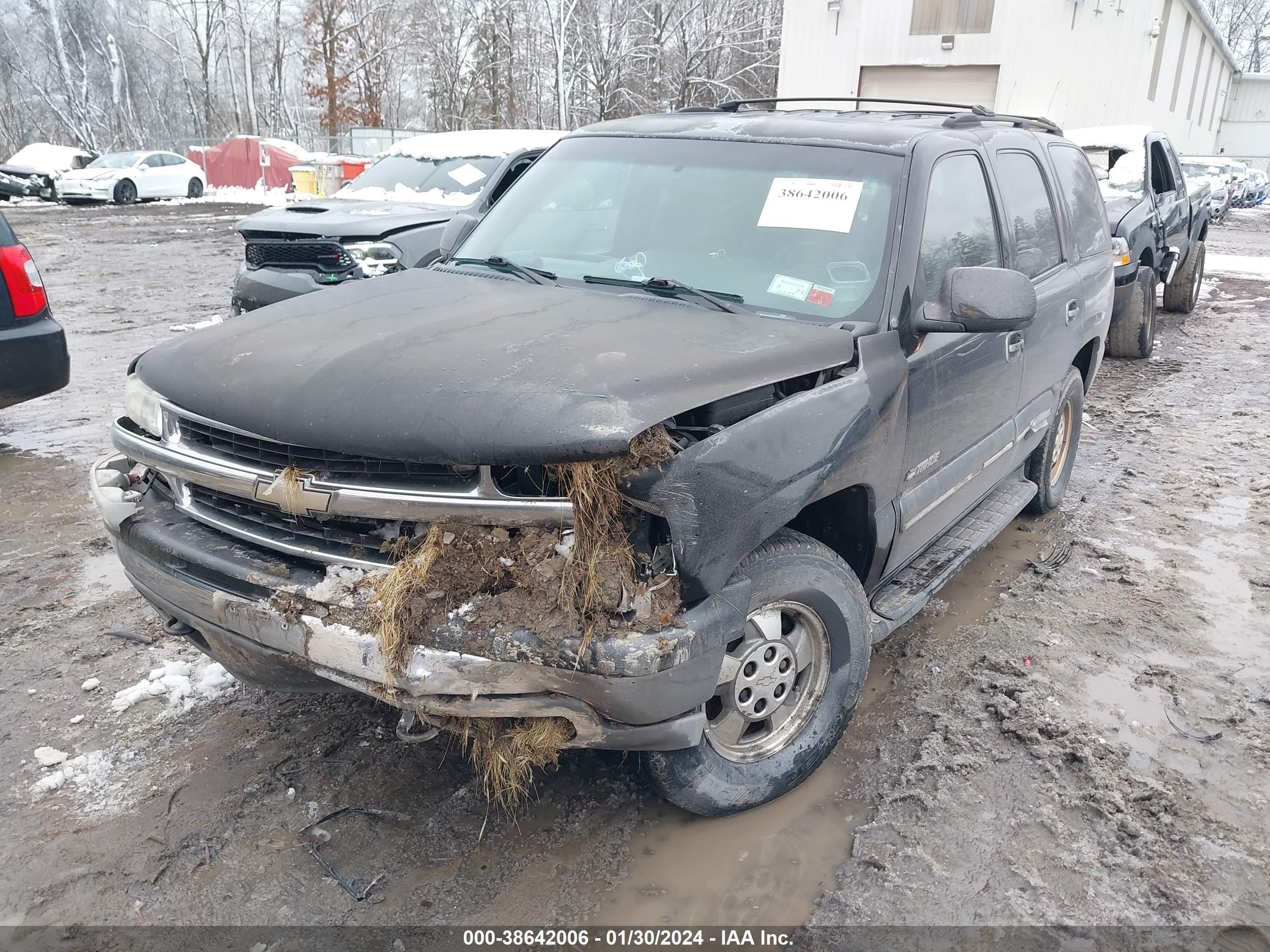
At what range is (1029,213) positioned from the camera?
13.5 feet

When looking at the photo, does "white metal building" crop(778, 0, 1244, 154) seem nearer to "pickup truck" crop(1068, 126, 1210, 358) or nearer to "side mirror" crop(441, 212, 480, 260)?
"pickup truck" crop(1068, 126, 1210, 358)

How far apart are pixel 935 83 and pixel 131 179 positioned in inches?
854

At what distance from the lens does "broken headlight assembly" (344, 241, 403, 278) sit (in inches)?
293

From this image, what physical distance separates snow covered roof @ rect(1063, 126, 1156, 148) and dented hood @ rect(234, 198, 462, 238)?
21.6 feet

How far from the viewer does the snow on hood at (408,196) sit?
8883mm

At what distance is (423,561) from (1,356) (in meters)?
4.53

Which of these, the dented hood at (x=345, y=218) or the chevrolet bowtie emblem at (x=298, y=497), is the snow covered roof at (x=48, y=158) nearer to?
the dented hood at (x=345, y=218)

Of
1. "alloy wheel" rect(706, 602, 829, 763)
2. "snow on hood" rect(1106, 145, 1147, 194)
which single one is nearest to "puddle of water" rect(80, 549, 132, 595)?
"alloy wheel" rect(706, 602, 829, 763)

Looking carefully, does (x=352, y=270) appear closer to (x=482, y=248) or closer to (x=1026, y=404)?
(x=482, y=248)

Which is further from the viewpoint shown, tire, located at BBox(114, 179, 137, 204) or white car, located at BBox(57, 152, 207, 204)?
tire, located at BBox(114, 179, 137, 204)

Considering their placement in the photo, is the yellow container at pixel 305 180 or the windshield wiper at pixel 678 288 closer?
the windshield wiper at pixel 678 288

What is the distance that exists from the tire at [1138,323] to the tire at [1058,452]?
4024 millimetres

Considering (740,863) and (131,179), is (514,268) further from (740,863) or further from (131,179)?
(131,179)

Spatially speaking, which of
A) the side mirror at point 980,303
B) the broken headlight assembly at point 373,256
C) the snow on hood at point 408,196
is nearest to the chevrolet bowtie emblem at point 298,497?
the side mirror at point 980,303
